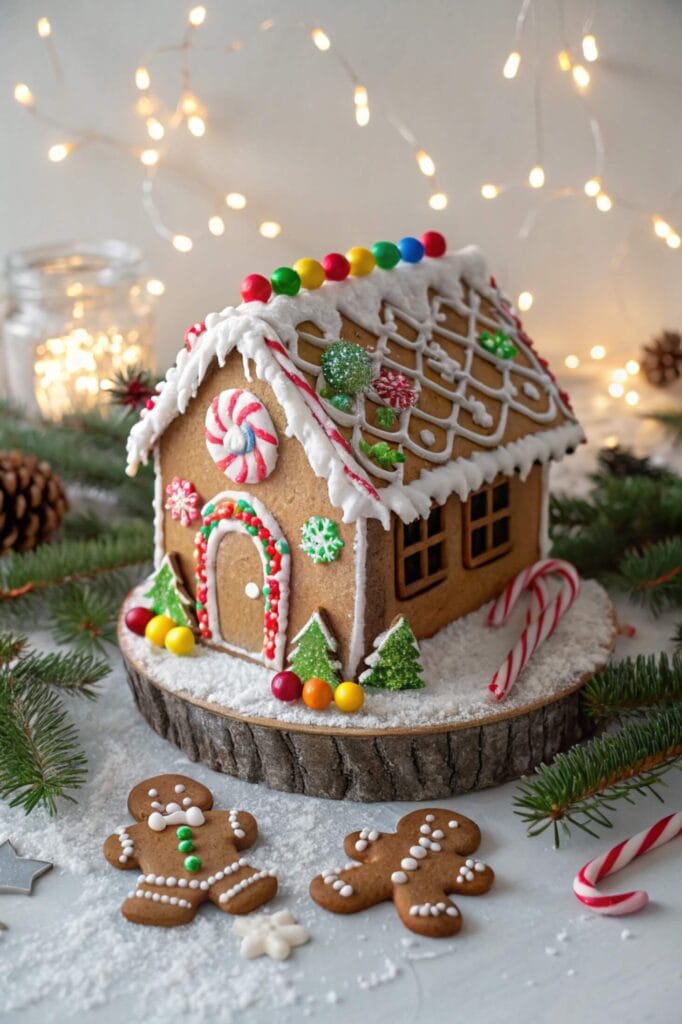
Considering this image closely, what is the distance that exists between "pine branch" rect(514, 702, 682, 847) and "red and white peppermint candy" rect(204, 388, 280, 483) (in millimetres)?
609

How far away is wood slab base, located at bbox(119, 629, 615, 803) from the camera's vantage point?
1.71m

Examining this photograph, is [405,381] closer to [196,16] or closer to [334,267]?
[334,267]

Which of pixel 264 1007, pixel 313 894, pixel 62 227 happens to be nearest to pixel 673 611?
pixel 313 894

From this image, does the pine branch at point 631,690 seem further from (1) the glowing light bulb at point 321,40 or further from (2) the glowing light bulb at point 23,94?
(2) the glowing light bulb at point 23,94

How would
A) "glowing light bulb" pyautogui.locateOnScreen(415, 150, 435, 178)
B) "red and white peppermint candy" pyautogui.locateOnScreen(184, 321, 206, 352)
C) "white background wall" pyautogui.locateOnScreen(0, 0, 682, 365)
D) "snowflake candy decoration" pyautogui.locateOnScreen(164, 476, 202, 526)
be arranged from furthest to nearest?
"glowing light bulb" pyautogui.locateOnScreen(415, 150, 435, 178), "white background wall" pyautogui.locateOnScreen(0, 0, 682, 365), "snowflake candy decoration" pyautogui.locateOnScreen(164, 476, 202, 526), "red and white peppermint candy" pyautogui.locateOnScreen(184, 321, 206, 352)

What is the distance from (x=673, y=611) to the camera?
2.35 metres

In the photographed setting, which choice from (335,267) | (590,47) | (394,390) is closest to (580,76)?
(590,47)

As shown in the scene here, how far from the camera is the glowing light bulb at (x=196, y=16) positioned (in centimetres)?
300

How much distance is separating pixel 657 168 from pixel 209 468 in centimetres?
179

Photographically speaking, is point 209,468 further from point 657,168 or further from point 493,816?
point 657,168

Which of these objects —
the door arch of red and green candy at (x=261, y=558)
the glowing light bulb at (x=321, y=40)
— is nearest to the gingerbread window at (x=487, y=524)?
the door arch of red and green candy at (x=261, y=558)

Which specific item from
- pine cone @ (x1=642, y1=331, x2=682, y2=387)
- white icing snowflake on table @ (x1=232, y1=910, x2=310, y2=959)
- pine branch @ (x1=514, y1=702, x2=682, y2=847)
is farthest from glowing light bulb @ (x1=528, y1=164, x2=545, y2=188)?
white icing snowflake on table @ (x1=232, y1=910, x2=310, y2=959)

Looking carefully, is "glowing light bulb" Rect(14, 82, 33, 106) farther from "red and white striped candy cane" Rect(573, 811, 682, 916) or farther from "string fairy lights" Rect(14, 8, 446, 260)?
"red and white striped candy cane" Rect(573, 811, 682, 916)

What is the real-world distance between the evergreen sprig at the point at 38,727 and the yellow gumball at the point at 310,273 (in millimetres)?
724
